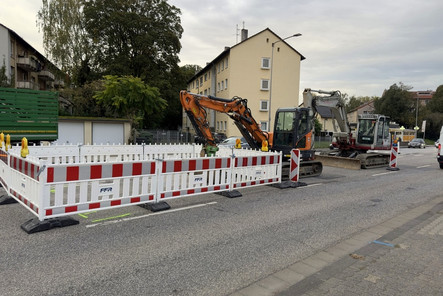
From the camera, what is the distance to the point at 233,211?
698 centimetres

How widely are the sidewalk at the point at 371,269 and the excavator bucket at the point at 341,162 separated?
9.90 meters

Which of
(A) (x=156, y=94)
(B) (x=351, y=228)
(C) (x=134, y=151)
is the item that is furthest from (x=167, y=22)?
(B) (x=351, y=228)

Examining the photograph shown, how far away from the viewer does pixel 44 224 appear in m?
5.39

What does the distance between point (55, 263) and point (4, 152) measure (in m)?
4.08

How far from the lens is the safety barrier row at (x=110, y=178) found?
18.0 feet

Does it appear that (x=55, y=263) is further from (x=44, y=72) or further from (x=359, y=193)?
(x=44, y=72)

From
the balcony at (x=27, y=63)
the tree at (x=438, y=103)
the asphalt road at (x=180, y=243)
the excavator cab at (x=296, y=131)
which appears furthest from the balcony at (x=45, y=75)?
the tree at (x=438, y=103)

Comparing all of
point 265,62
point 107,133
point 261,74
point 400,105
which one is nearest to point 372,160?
point 107,133

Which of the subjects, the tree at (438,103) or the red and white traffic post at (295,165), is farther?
the tree at (438,103)

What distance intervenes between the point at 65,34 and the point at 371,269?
126 ft

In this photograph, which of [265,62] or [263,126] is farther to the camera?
[263,126]

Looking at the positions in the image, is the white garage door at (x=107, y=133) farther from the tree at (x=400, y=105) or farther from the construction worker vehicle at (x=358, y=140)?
the tree at (x=400, y=105)

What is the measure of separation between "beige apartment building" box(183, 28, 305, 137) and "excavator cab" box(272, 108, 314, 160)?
22.0 meters

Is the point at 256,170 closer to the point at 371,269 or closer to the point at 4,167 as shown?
the point at 371,269
